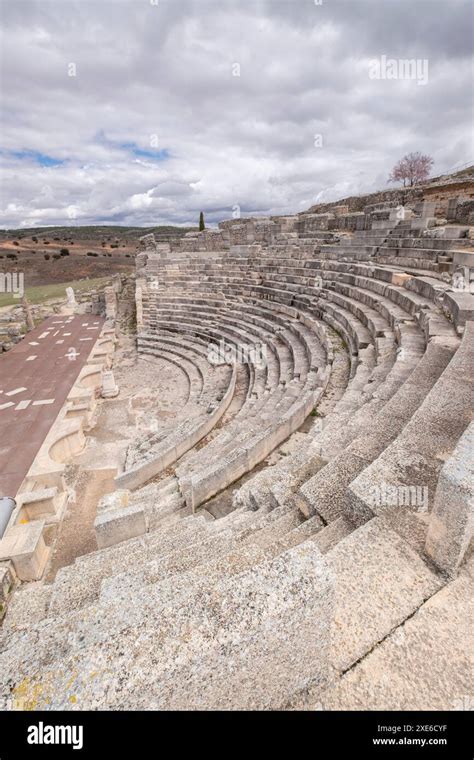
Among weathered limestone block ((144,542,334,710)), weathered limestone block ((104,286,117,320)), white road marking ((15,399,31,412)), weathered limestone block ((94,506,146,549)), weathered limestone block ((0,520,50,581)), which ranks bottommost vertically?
weathered limestone block ((0,520,50,581))

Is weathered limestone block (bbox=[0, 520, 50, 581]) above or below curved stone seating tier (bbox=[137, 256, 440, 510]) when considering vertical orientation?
below

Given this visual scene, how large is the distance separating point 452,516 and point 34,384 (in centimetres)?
1246

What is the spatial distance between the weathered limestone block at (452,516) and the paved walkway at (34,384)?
22.8 ft

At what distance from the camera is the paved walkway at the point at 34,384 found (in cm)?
735

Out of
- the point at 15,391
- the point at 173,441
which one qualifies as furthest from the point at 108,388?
the point at 173,441

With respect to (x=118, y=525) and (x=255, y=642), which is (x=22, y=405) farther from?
(x=255, y=642)

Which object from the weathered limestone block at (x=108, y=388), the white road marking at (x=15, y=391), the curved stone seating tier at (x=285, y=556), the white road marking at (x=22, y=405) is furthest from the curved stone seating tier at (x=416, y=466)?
the white road marking at (x=15, y=391)

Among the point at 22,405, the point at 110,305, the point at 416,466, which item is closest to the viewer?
the point at 416,466

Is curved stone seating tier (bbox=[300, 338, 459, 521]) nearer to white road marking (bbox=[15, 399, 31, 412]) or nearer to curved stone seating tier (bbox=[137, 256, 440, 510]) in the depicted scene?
curved stone seating tier (bbox=[137, 256, 440, 510])

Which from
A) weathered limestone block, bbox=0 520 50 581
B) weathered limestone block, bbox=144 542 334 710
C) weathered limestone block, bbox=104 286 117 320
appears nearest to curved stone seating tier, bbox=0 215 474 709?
weathered limestone block, bbox=144 542 334 710

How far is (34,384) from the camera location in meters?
11.3

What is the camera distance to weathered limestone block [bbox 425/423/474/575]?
1946 millimetres

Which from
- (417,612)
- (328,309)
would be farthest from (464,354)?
(328,309)

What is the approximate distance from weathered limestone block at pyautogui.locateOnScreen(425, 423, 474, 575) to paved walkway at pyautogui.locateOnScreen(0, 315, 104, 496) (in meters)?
6.95
